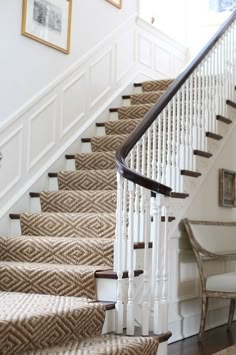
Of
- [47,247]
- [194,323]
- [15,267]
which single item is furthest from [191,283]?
[15,267]

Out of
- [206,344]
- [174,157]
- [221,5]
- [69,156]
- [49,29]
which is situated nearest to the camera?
[206,344]

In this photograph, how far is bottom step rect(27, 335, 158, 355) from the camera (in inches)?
99.7

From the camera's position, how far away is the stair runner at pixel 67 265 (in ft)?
8.46

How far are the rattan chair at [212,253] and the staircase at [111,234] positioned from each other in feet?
1.11

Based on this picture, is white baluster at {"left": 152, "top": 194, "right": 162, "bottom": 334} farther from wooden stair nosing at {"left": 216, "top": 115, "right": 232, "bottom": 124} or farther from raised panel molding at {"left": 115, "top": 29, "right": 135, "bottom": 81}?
raised panel molding at {"left": 115, "top": 29, "right": 135, "bottom": 81}

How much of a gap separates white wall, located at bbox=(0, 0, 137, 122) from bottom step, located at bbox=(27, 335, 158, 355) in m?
1.96

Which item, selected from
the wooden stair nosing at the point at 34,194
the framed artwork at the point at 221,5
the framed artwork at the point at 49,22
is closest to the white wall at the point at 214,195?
the wooden stair nosing at the point at 34,194

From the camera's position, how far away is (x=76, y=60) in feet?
16.6

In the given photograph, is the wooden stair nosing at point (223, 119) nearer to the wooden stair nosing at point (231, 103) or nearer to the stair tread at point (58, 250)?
the wooden stair nosing at point (231, 103)

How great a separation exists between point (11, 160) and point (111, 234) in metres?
1.02

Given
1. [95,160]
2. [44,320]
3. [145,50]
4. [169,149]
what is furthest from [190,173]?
[145,50]

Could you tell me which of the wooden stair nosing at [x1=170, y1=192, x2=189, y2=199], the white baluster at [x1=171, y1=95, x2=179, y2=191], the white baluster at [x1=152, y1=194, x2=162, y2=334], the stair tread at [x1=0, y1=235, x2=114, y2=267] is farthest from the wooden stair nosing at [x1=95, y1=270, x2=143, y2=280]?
the white baluster at [x1=171, y1=95, x2=179, y2=191]

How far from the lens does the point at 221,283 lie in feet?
13.3

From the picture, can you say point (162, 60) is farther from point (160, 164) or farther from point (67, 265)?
point (67, 265)
